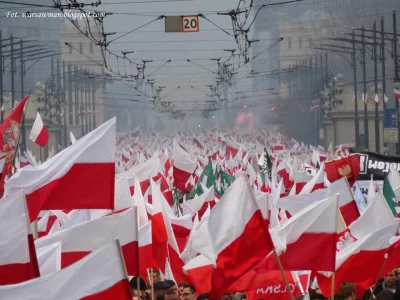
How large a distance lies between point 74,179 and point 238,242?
132 cm

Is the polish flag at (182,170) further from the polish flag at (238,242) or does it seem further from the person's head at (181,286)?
the polish flag at (238,242)

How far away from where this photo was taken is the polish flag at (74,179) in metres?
9.87

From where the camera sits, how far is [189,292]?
1155cm

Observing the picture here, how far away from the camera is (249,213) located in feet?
31.1

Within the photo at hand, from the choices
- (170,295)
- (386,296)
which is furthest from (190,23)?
(170,295)

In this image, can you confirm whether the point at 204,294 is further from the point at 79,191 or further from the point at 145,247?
the point at 79,191

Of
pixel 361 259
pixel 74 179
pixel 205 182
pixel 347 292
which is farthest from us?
pixel 205 182

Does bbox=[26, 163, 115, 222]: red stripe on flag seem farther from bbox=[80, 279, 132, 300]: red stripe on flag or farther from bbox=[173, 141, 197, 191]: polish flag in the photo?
bbox=[173, 141, 197, 191]: polish flag

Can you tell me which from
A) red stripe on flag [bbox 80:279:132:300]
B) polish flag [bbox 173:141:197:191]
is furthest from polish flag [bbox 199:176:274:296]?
polish flag [bbox 173:141:197:191]

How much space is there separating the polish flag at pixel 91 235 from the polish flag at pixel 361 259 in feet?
6.61

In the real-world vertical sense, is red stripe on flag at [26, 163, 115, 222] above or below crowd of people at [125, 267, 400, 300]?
above

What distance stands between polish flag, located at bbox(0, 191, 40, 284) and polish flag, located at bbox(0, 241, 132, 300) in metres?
0.89

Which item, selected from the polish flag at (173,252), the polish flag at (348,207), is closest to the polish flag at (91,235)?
the polish flag at (173,252)

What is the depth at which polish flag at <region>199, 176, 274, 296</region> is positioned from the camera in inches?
371
